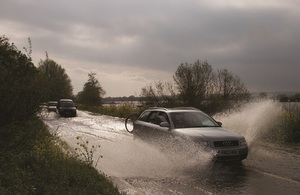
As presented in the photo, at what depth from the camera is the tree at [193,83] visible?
966 inches

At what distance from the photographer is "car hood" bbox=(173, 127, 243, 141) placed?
31.0 ft

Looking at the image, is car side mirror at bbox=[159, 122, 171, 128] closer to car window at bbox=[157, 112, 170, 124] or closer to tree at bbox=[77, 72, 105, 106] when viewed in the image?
car window at bbox=[157, 112, 170, 124]

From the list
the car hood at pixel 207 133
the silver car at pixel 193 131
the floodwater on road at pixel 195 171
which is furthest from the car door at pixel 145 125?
the car hood at pixel 207 133

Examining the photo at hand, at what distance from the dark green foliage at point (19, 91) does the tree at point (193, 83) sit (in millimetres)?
15335

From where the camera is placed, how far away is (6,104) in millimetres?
7367

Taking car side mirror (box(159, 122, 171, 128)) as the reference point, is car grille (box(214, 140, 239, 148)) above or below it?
below

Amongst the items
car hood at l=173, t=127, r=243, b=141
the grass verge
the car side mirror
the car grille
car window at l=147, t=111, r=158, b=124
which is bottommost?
the grass verge

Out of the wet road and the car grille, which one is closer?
the wet road

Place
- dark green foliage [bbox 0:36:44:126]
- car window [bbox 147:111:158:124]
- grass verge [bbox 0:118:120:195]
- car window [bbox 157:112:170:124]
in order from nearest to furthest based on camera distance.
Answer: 1. grass verge [bbox 0:118:120:195]
2. dark green foliage [bbox 0:36:44:126]
3. car window [bbox 157:112:170:124]
4. car window [bbox 147:111:158:124]

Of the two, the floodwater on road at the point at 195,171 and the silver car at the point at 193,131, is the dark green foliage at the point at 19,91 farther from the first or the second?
the silver car at the point at 193,131

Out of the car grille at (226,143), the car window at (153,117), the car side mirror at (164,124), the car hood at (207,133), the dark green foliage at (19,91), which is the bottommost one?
the car grille at (226,143)

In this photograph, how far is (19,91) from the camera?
7.79m

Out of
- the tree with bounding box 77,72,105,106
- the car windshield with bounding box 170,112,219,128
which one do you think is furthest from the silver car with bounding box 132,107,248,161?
the tree with bounding box 77,72,105,106

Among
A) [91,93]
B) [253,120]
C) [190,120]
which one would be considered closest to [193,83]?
[253,120]
